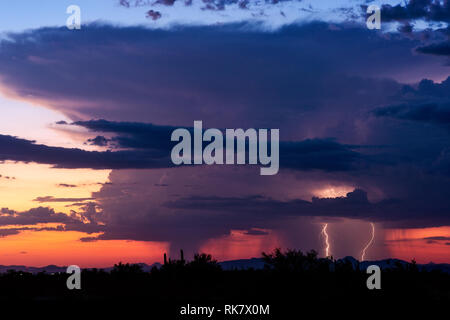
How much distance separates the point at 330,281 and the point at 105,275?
18792 millimetres

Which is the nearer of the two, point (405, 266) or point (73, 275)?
point (405, 266)

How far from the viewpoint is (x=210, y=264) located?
5347 centimetres

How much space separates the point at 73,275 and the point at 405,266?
23.0 metres

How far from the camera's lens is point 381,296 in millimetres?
38406
